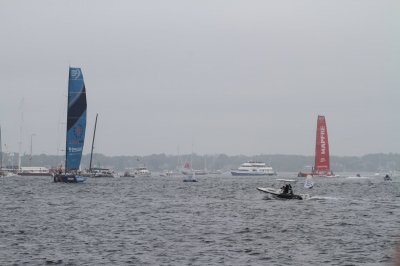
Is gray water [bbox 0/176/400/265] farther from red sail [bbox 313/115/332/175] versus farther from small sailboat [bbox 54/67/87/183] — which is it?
red sail [bbox 313/115/332/175]

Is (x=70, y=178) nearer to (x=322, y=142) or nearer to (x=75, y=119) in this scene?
(x=75, y=119)

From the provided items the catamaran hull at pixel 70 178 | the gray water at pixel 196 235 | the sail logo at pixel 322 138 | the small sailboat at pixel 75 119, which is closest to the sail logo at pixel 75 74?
the small sailboat at pixel 75 119

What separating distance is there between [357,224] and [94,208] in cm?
2478

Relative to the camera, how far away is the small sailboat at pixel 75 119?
117750 mm

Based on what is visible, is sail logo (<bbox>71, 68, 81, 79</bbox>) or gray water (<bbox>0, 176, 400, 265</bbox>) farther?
sail logo (<bbox>71, 68, 81, 79</bbox>)

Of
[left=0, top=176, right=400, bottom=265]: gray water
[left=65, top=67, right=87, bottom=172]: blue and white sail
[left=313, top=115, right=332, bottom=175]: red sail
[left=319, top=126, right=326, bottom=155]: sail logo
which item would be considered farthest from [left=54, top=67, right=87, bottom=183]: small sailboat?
[left=319, top=126, right=326, bottom=155]: sail logo

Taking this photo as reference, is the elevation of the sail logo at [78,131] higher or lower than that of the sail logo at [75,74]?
lower

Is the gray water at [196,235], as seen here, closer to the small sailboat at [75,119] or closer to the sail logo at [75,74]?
the small sailboat at [75,119]

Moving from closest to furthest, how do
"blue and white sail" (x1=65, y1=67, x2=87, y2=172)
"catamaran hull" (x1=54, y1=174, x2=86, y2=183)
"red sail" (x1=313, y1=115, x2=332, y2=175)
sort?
"blue and white sail" (x1=65, y1=67, x2=87, y2=172), "catamaran hull" (x1=54, y1=174, x2=86, y2=183), "red sail" (x1=313, y1=115, x2=332, y2=175)

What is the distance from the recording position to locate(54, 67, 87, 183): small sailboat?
118 metres

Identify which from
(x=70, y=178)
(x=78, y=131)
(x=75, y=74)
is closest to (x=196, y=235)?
(x=78, y=131)

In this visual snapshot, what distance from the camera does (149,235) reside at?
4256cm

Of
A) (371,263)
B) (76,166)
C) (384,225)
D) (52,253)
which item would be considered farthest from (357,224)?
(76,166)

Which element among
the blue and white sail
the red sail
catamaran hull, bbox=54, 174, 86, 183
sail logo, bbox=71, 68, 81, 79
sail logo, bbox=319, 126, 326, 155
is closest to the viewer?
the blue and white sail
